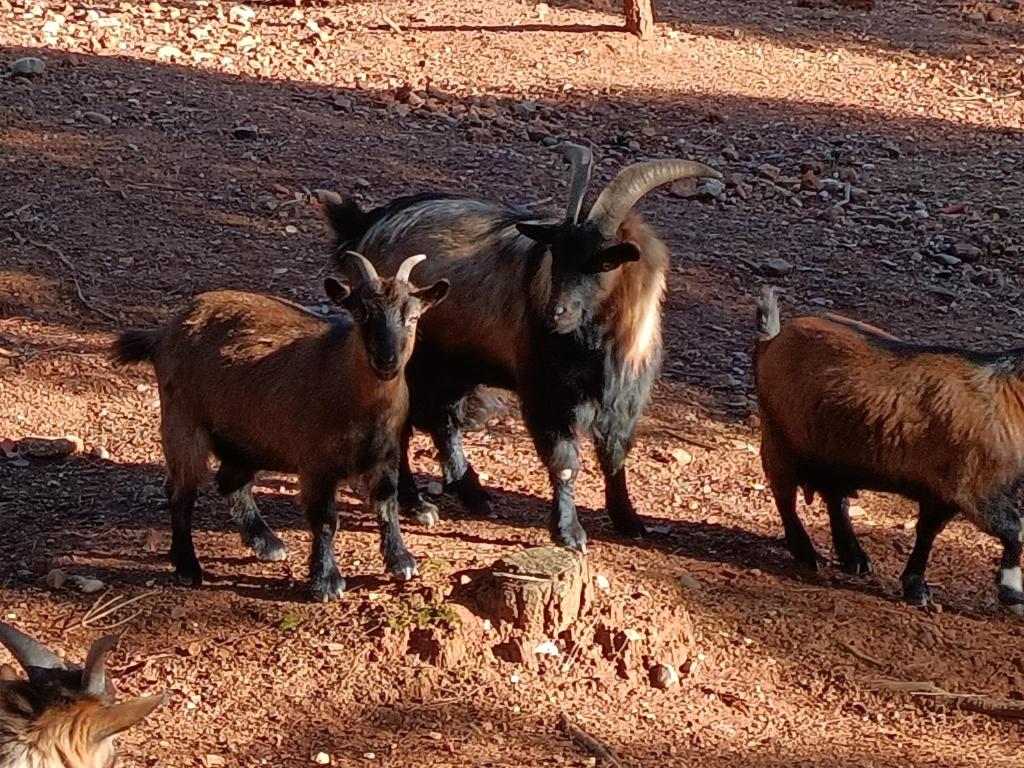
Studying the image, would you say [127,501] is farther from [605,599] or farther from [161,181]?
[161,181]

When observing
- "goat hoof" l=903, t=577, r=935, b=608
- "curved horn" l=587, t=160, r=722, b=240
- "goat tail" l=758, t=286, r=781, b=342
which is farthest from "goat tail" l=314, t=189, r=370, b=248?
"goat hoof" l=903, t=577, r=935, b=608

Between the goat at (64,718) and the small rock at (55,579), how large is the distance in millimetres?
2560

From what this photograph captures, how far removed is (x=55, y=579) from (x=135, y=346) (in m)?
1.14

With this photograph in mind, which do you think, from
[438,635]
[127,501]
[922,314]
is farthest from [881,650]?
[922,314]

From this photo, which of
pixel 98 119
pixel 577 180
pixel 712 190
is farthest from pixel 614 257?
pixel 98 119

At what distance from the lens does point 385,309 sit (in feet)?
20.7

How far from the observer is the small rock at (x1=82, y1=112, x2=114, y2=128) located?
12.9 meters

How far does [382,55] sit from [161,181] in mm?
3957

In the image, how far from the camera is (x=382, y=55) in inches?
600

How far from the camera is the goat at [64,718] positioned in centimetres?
417

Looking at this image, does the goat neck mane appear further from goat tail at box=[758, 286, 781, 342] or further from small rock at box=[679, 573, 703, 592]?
small rock at box=[679, 573, 703, 592]

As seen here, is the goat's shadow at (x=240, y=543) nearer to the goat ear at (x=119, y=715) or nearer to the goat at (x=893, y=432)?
the goat at (x=893, y=432)

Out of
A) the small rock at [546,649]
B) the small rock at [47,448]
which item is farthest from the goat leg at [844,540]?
the small rock at [47,448]

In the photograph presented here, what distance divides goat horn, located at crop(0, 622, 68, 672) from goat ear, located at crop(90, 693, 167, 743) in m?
0.32
